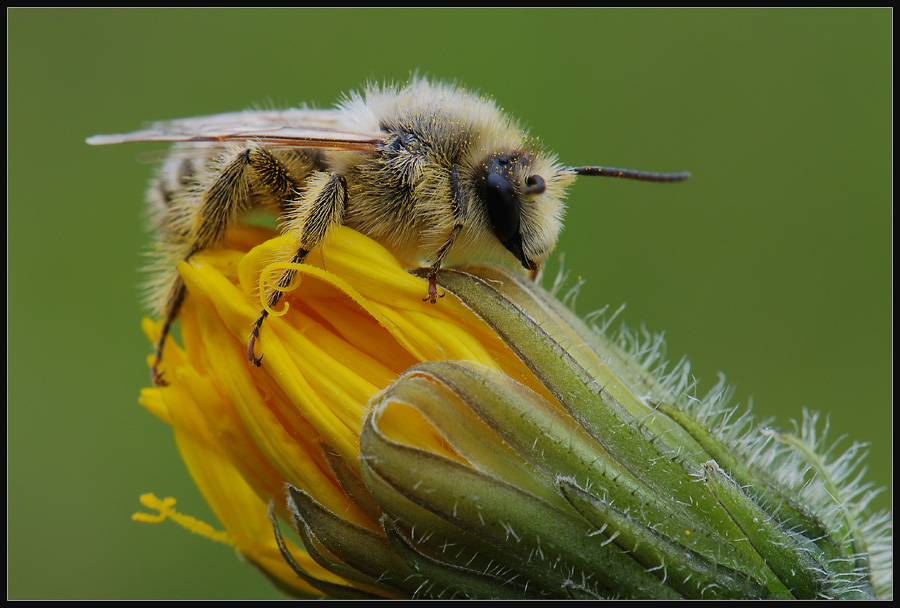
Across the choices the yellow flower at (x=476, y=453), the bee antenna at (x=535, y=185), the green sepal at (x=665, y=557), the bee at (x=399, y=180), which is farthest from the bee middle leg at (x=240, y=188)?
the green sepal at (x=665, y=557)

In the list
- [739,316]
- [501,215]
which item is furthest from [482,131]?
Answer: [739,316]

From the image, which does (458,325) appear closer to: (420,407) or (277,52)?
(420,407)

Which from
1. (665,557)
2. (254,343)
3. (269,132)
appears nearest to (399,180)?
(269,132)

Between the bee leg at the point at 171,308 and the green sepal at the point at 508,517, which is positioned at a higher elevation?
the green sepal at the point at 508,517

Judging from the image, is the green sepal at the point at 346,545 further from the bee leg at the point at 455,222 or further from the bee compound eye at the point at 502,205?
the bee compound eye at the point at 502,205

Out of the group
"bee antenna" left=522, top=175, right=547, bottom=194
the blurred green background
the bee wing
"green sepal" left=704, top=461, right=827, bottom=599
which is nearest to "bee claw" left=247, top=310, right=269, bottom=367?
the bee wing

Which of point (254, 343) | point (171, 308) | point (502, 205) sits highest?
point (502, 205)

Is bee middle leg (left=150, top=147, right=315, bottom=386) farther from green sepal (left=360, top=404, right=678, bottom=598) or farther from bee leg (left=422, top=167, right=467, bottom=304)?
green sepal (left=360, top=404, right=678, bottom=598)

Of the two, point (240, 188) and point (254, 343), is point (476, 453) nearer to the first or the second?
Result: point (254, 343)
